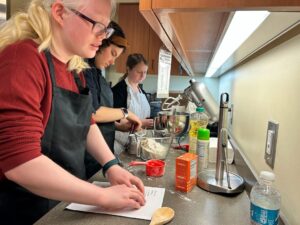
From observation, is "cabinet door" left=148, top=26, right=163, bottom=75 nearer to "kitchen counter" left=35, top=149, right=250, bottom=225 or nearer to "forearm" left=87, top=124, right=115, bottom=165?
"forearm" left=87, top=124, right=115, bottom=165

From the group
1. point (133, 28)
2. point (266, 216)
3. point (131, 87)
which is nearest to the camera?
point (266, 216)

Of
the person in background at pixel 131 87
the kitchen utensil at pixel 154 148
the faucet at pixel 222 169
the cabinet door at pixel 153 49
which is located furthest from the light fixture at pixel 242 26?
the cabinet door at pixel 153 49

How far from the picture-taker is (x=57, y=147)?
2.70ft

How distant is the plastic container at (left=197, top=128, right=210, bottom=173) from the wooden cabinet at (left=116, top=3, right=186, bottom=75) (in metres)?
2.66

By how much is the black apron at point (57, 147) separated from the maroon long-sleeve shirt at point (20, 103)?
0.08 m

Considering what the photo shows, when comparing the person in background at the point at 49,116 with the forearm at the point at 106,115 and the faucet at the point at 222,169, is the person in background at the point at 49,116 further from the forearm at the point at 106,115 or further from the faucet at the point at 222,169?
the forearm at the point at 106,115

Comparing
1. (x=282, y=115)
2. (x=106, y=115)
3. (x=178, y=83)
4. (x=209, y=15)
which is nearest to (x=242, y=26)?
(x=209, y=15)

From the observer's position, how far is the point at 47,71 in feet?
2.45

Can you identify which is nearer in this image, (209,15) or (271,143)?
(209,15)

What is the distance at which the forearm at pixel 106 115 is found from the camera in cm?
147

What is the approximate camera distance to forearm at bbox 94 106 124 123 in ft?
4.82

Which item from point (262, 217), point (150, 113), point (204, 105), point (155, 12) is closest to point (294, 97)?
point (262, 217)

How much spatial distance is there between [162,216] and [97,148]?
408 mm

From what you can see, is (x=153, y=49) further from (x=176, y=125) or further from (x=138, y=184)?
(x=138, y=184)
